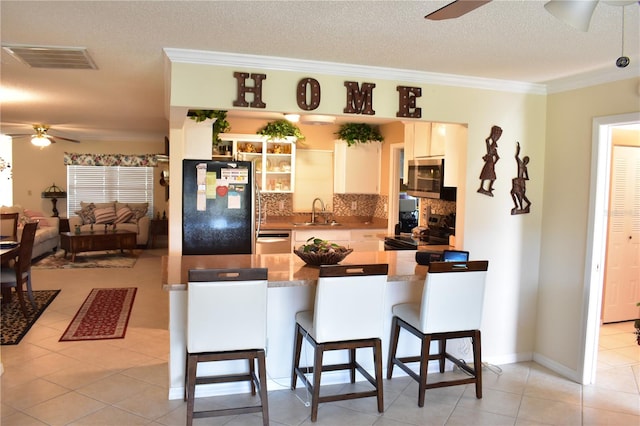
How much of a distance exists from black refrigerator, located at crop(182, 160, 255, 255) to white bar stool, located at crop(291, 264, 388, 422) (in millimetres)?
1413

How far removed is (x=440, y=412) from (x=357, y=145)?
4.02m

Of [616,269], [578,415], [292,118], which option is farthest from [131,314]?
[616,269]

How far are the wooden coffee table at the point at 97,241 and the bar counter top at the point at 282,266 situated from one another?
5.73 m

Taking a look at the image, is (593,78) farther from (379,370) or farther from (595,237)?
(379,370)

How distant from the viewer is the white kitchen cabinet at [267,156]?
20.7 ft

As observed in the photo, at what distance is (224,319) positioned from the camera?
2.67 meters

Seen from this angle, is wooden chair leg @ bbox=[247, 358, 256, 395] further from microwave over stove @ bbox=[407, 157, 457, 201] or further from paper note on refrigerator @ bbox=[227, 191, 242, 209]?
microwave over stove @ bbox=[407, 157, 457, 201]

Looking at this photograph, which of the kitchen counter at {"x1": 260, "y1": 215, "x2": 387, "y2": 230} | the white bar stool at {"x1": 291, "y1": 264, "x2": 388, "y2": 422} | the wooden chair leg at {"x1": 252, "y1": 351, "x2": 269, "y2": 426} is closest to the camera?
the wooden chair leg at {"x1": 252, "y1": 351, "x2": 269, "y2": 426}

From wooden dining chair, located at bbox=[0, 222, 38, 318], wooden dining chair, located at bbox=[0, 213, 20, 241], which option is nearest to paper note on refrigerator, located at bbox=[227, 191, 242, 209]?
wooden dining chair, located at bbox=[0, 222, 38, 318]

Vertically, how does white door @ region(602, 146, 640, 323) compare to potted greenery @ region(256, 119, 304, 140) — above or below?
below

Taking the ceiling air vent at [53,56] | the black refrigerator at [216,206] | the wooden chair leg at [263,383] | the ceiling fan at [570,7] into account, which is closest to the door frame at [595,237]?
the ceiling fan at [570,7]

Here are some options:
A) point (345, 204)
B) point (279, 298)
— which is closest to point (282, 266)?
point (279, 298)

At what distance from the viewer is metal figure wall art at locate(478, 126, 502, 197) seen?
3.85 metres

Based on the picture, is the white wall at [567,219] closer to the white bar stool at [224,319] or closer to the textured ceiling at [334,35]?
the textured ceiling at [334,35]
